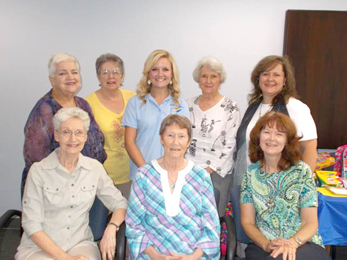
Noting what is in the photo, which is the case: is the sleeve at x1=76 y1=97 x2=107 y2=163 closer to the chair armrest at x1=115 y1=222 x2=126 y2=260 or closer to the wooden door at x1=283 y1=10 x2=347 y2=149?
the chair armrest at x1=115 y1=222 x2=126 y2=260

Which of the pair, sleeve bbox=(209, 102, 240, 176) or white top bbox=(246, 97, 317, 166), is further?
sleeve bbox=(209, 102, 240, 176)

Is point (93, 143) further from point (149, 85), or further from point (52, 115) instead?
point (149, 85)

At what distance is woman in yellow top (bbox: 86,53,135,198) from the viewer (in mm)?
2730

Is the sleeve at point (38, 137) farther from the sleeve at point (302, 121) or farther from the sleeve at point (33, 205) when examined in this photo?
the sleeve at point (302, 121)

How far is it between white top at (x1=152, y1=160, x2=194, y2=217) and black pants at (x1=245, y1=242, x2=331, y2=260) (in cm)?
55

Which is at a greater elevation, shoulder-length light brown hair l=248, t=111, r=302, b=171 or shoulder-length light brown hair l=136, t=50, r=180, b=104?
shoulder-length light brown hair l=136, t=50, r=180, b=104

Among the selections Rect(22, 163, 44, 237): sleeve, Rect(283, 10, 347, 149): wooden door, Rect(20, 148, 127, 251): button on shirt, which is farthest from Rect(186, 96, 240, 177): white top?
Rect(283, 10, 347, 149): wooden door

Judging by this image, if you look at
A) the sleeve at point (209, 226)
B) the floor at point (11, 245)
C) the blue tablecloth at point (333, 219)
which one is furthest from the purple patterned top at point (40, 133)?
the blue tablecloth at point (333, 219)

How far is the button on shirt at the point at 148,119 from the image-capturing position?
8.24 ft

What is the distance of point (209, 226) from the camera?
1.98m

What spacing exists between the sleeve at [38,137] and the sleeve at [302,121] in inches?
67.2

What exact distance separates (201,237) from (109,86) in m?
1.48

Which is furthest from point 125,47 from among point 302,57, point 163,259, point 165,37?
point 163,259

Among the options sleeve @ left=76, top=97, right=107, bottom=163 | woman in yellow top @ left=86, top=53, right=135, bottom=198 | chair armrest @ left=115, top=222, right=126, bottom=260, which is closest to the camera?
chair armrest @ left=115, top=222, right=126, bottom=260
